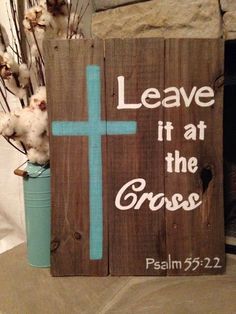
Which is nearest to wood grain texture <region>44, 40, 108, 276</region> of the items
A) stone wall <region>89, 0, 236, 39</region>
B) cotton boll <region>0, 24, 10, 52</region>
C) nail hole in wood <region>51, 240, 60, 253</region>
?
nail hole in wood <region>51, 240, 60, 253</region>

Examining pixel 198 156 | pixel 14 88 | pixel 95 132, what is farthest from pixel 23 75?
pixel 198 156

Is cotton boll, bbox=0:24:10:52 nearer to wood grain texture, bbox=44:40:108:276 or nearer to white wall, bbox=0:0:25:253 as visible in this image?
white wall, bbox=0:0:25:253

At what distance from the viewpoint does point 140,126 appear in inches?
38.5

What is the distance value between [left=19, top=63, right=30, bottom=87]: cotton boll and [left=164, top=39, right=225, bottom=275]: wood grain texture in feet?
1.35

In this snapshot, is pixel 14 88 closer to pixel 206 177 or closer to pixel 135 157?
pixel 135 157

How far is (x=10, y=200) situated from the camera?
149 cm

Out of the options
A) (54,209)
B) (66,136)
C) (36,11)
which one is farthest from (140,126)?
(36,11)

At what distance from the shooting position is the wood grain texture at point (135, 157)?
956 mm

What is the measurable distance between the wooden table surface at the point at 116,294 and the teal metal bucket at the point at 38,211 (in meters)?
0.06

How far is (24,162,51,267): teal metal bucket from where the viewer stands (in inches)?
41.7

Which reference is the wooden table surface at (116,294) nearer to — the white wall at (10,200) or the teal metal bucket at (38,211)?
the teal metal bucket at (38,211)

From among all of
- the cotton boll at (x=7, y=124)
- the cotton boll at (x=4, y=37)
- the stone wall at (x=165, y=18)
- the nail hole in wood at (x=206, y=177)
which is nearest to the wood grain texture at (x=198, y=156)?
the nail hole in wood at (x=206, y=177)

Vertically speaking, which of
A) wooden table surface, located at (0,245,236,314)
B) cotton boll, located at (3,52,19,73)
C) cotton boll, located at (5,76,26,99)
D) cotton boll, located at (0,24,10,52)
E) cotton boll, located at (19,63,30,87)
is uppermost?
cotton boll, located at (0,24,10,52)

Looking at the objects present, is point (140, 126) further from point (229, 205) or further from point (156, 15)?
point (229, 205)
